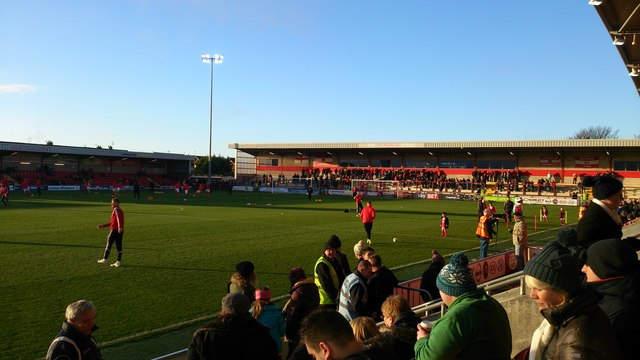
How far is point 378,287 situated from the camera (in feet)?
20.5

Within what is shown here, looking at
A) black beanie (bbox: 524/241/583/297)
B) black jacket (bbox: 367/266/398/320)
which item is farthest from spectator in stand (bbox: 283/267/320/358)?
black beanie (bbox: 524/241/583/297)

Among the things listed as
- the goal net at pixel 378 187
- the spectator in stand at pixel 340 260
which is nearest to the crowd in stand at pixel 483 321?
the spectator in stand at pixel 340 260

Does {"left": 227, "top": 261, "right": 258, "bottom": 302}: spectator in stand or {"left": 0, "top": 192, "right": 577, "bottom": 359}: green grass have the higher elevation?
{"left": 227, "top": 261, "right": 258, "bottom": 302}: spectator in stand

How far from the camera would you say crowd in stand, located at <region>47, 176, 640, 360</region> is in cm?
254

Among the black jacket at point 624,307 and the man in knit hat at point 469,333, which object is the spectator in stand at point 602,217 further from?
the man in knit hat at point 469,333

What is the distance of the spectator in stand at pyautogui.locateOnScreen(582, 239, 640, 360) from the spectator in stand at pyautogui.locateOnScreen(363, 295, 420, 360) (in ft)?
4.46

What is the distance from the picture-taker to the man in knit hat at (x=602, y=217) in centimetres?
448

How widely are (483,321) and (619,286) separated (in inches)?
39.4

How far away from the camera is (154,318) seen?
8.45 metres

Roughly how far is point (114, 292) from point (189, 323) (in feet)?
9.04

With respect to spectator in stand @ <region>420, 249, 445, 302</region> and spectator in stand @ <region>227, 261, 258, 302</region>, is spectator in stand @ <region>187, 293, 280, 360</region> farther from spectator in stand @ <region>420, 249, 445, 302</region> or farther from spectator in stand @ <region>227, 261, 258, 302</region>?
spectator in stand @ <region>420, 249, 445, 302</region>

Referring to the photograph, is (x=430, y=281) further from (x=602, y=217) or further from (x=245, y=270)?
(x=602, y=217)

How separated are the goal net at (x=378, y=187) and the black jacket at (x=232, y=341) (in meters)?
51.3

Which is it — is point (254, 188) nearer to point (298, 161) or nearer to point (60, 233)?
point (298, 161)
